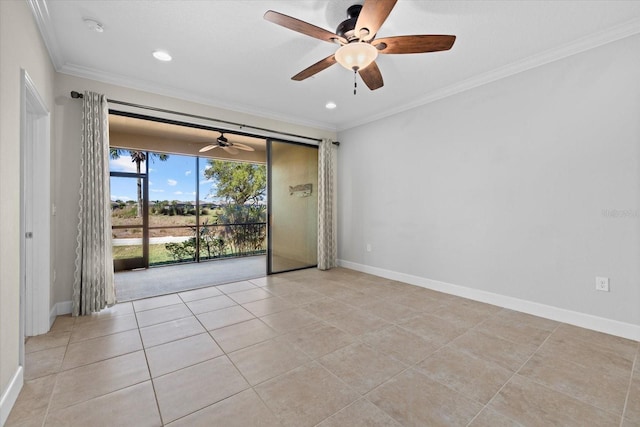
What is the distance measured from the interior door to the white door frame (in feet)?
8.95

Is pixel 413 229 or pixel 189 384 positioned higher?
pixel 413 229

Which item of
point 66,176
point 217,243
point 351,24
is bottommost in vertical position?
point 217,243

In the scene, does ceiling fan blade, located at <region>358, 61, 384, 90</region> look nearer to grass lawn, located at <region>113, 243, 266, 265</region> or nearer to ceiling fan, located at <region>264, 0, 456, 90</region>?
ceiling fan, located at <region>264, 0, 456, 90</region>

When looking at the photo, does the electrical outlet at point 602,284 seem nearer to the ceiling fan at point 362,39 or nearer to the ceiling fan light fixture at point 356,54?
the ceiling fan at point 362,39

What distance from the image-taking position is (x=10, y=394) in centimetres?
162

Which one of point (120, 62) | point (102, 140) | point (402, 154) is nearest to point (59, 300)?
point (102, 140)

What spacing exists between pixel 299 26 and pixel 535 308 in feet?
11.6

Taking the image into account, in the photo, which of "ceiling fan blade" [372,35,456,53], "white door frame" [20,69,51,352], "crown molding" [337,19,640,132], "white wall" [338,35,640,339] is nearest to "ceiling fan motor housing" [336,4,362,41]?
"ceiling fan blade" [372,35,456,53]

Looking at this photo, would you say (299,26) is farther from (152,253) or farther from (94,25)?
(152,253)

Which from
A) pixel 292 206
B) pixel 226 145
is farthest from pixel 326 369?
pixel 226 145

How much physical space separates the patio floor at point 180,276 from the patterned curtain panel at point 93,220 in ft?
1.76

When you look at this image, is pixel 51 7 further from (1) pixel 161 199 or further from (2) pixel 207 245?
(2) pixel 207 245

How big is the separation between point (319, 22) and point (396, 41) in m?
0.72

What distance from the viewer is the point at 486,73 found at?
326 cm
